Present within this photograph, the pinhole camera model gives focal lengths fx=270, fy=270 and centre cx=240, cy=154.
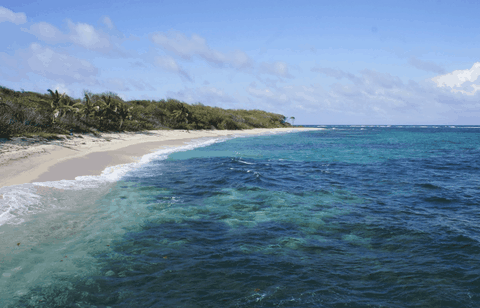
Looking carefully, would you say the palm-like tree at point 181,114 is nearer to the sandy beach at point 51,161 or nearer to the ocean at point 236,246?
the sandy beach at point 51,161

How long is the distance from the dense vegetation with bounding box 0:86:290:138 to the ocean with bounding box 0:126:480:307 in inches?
485

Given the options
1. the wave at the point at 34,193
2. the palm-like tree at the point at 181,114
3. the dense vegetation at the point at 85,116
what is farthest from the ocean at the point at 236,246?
the palm-like tree at the point at 181,114

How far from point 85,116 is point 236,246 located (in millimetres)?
27918

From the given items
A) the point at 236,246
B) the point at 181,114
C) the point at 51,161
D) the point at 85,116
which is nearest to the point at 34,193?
the point at 51,161

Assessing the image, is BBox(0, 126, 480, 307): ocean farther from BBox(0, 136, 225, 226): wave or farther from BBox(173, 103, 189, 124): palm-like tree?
BBox(173, 103, 189, 124): palm-like tree

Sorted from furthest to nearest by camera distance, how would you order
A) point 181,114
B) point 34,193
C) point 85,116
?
1. point 181,114
2. point 85,116
3. point 34,193

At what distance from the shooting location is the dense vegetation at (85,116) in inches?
762

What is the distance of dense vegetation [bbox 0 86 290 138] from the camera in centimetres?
1936

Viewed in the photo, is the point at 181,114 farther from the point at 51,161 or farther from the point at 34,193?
the point at 34,193

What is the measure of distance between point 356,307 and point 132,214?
6.22m

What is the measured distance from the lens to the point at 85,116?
2797 cm

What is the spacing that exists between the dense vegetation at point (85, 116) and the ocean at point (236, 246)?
12.3m

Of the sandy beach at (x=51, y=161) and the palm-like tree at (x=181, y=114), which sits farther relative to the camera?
the palm-like tree at (x=181, y=114)

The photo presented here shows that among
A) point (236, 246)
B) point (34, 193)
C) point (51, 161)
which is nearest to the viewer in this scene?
point (236, 246)
